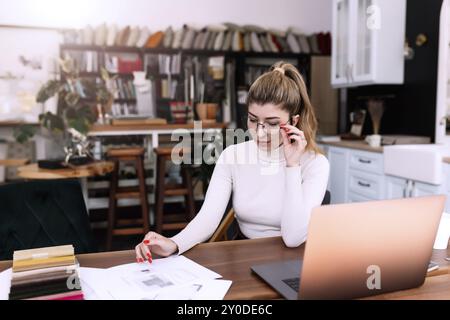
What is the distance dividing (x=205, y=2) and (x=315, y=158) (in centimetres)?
503

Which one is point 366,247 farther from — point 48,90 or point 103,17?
point 103,17

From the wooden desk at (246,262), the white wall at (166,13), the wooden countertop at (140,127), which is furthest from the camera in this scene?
the white wall at (166,13)

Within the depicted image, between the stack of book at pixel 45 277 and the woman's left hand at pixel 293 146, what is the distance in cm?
72

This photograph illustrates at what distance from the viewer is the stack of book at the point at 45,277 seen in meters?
0.93

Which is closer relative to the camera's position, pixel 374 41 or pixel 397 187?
pixel 397 187

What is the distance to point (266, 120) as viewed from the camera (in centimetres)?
163

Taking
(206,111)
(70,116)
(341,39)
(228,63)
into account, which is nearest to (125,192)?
(70,116)

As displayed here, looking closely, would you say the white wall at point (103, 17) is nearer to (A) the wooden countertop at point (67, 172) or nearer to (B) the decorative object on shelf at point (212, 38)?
(B) the decorative object on shelf at point (212, 38)

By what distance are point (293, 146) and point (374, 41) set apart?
9.49 ft

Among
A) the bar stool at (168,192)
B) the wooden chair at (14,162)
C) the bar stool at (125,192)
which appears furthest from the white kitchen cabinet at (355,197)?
the wooden chair at (14,162)

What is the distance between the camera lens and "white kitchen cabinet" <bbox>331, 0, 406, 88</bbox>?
12.9 ft

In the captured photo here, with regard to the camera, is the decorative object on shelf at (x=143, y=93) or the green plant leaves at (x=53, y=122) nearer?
the green plant leaves at (x=53, y=122)

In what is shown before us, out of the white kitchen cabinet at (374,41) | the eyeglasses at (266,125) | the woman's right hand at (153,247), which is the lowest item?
the woman's right hand at (153,247)
